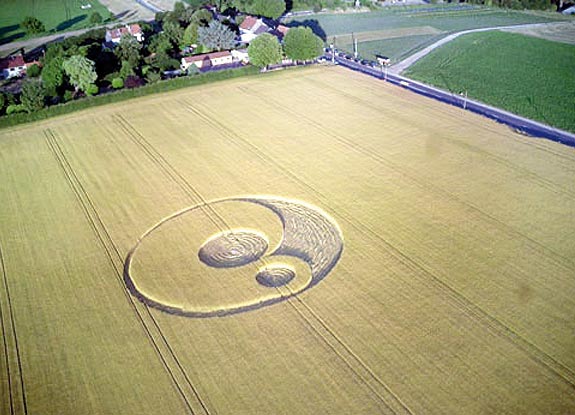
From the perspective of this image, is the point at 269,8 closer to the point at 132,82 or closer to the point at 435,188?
the point at 132,82

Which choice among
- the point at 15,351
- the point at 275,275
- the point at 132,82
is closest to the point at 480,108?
the point at 275,275

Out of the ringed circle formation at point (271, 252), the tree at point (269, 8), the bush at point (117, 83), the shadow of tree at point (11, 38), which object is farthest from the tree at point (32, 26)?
the ringed circle formation at point (271, 252)

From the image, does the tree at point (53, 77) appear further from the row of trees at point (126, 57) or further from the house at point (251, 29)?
the house at point (251, 29)

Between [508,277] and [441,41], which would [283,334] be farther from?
[441,41]

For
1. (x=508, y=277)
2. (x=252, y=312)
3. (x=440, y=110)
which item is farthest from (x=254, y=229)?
(x=440, y=110)

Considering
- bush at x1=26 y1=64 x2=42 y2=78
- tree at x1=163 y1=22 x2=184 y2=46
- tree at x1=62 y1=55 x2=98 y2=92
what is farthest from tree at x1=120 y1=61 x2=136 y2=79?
tree at x1=163 y1=22 x2=184 y2=46
